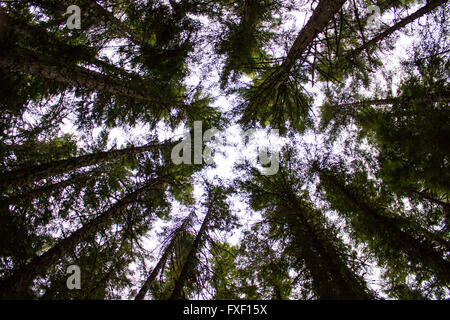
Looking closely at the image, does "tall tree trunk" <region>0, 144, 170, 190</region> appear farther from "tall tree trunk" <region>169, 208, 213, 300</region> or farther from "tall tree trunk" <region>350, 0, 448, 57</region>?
"tall tree trunk" <region>350, 0, 448, 57</region>

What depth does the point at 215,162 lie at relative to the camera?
8.55m

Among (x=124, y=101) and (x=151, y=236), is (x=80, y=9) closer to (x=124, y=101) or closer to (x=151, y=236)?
(x=124, y=101)

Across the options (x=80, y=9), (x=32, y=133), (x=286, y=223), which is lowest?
(x=286, y=223)

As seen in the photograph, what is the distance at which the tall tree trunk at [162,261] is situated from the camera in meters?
5.95

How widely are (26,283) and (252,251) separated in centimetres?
571

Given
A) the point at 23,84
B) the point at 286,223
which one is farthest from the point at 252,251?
the point at 23,84

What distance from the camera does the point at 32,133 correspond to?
607 cm

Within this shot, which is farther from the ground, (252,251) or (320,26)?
(320,26)

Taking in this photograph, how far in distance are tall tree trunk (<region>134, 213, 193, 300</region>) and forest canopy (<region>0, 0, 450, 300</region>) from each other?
0.07 metres

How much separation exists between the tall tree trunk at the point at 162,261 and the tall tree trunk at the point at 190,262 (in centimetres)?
69

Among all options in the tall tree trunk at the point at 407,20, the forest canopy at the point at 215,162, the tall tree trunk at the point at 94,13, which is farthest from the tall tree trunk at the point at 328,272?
the tall tree trunk at the point at 94,13

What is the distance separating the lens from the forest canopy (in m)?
4.79

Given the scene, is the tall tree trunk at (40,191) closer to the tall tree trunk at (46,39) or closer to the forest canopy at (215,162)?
the forest canopy at (215,162)

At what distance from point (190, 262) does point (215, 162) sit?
4.05m
